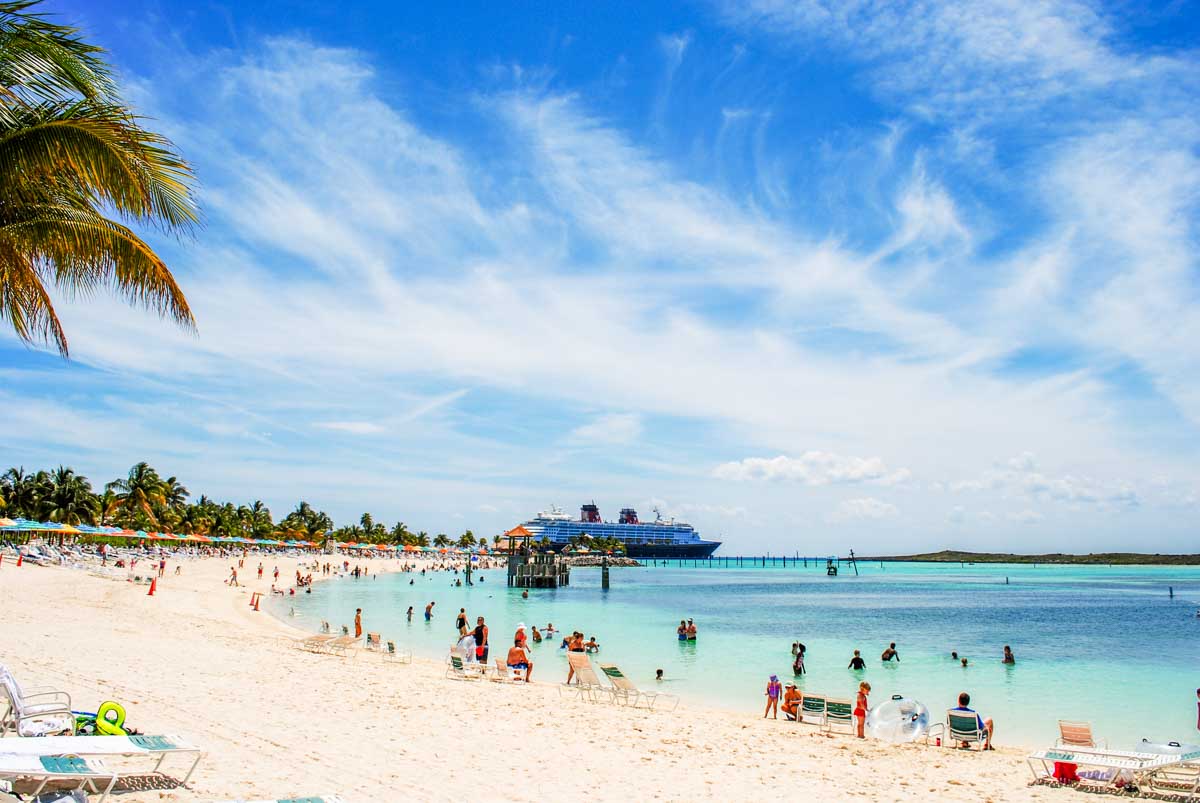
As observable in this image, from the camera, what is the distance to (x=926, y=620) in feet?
127

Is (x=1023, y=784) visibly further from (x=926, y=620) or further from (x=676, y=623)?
(x=926, y=620)

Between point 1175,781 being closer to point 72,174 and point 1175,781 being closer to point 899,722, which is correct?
point 899,722

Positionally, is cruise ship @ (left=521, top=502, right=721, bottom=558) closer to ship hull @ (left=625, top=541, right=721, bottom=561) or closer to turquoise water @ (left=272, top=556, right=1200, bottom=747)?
ship hull @ (left=625, top=541, right=721, bottom=561)

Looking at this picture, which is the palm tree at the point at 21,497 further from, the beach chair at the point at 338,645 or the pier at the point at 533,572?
the beach chair at the point at 338,645

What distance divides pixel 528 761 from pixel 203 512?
87117 millimetres

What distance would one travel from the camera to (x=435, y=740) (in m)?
8.48

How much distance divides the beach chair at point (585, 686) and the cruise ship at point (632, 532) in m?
136

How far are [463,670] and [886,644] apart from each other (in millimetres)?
18079

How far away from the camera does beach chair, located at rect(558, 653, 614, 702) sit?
13039 millimetres

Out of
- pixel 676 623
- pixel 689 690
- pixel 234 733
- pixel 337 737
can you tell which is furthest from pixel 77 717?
pixel 676 623

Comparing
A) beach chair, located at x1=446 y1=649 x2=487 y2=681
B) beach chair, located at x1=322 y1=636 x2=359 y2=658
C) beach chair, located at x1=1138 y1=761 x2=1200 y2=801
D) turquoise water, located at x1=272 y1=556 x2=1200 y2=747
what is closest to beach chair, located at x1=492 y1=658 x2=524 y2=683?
beach chair, located at x1=446 y1=649 x2=487 y2=681

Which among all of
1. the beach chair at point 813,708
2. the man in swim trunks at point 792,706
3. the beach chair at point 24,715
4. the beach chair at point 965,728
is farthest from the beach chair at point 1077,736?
the beach chair at point 24,715

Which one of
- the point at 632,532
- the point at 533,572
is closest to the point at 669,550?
the point at 632,532

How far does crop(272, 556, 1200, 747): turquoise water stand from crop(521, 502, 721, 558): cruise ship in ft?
337
